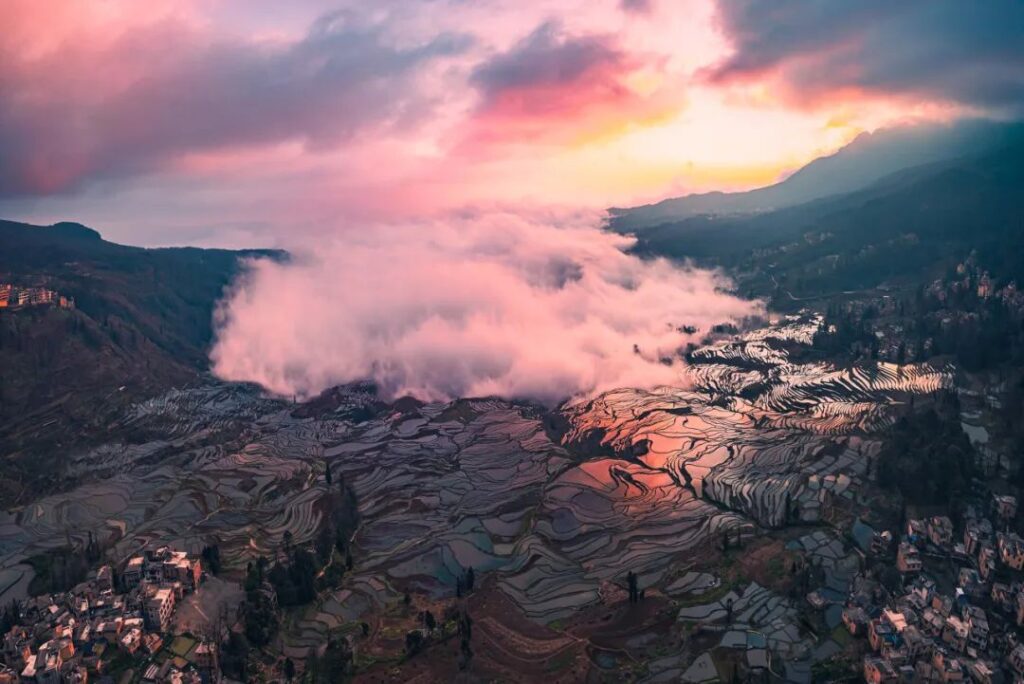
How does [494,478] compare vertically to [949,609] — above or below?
above

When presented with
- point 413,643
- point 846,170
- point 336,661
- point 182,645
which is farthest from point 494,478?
point 846,170

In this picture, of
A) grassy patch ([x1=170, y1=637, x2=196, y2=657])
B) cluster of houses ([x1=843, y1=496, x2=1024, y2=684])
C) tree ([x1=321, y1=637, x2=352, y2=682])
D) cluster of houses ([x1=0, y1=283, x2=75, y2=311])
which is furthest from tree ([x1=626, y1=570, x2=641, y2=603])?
cluster of houses ([x1=0, y1=283, x2=75, y2=311])

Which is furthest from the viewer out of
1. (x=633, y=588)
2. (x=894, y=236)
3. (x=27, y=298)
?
(x=894, y=236)

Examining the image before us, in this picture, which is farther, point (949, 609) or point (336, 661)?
point (949, 609)

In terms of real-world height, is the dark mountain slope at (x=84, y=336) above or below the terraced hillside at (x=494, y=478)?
above

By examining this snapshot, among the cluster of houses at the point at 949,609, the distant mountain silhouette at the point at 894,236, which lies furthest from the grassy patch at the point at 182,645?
the distant mountain silhouette at the point at 894,236

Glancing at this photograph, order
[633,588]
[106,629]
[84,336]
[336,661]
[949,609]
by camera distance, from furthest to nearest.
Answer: [84,336] → [633,588] → [106,629] → [949,609] → [336,661]

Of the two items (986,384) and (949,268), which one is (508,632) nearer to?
(986,384)

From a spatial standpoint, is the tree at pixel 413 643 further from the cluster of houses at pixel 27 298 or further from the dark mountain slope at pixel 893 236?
the dark mountain slope at pixel 893 236

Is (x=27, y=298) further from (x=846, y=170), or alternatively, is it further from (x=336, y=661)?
(x=846, y=170)
